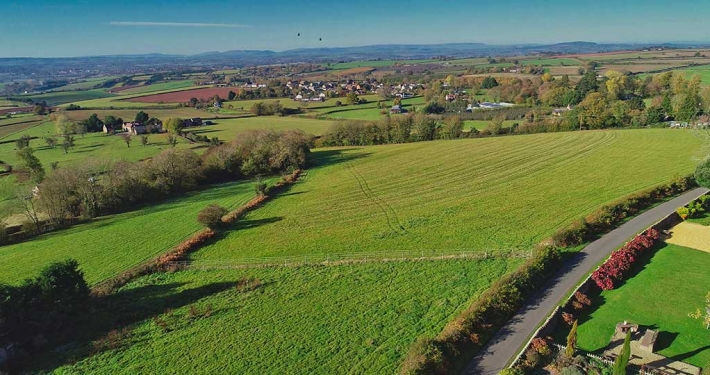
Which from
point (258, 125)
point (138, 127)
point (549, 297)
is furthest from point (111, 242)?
point (258, 125)

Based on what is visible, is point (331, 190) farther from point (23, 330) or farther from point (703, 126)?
point (703, 126)

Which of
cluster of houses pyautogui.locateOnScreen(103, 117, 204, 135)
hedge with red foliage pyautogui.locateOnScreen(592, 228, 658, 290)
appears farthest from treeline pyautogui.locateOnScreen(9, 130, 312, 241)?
hedge with red foliage pyautogui.locateOnScreen(592, 228, 658, 290)

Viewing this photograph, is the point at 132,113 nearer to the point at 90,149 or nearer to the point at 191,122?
the point at 191,122

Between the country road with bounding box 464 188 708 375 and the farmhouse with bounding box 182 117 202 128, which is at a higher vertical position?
the farmhouse with bounding box 182 117 202 128

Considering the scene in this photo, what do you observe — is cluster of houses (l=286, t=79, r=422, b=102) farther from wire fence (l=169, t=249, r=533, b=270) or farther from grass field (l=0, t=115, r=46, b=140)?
wire fence (l=169, t=249, r=533, b=270)

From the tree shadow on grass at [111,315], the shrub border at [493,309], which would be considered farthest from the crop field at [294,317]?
the shrub border at [493,309]

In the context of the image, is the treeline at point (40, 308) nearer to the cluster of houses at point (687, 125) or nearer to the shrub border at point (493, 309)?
the shrub border at point (493, 309)

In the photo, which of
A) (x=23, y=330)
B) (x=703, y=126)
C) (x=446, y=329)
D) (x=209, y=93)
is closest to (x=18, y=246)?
(x=23, y=330)
